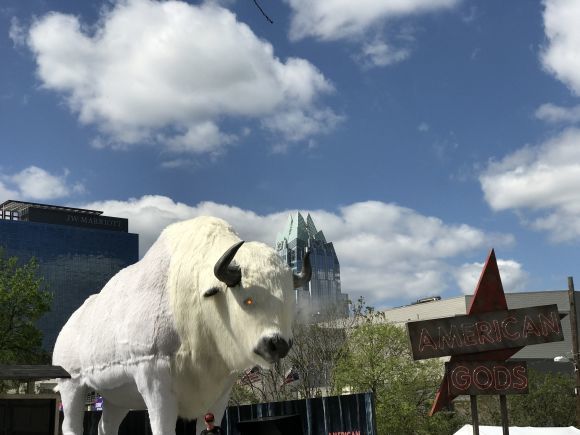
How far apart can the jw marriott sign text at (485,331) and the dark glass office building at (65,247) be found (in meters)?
105

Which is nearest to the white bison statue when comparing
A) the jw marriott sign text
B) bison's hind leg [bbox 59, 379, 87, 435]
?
bison's hind leg [bbox 59, 379, 87, 435]

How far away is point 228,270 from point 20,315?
2724 centimetres

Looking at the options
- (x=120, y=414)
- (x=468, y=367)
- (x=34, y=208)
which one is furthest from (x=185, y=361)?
(x=34, y=208)

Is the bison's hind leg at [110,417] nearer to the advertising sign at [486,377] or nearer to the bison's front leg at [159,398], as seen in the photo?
the bison's front leg at [159,398]


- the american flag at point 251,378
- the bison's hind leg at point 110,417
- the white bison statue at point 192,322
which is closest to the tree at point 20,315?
the american flag at point 251,378

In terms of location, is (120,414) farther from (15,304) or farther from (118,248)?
(118,248)

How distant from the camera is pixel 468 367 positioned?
35.8ft

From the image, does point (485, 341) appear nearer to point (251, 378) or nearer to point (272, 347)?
point (272, 347)

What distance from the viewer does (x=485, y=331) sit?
10844mm

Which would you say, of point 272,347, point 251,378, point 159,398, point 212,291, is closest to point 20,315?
point 251,378

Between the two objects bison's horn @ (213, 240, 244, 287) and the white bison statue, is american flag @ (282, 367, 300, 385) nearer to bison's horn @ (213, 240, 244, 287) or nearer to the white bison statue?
the white bison statue

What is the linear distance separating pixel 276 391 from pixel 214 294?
2707 centimetres

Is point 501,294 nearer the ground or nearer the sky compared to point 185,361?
nearer the sky

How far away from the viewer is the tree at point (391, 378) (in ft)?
90.1
